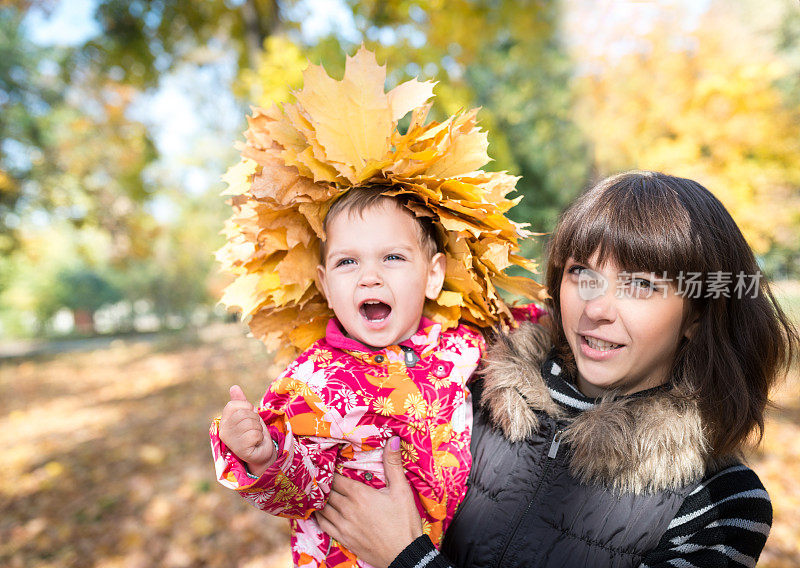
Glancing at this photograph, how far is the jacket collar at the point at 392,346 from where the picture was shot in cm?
175

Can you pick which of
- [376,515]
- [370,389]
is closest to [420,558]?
[376,515]

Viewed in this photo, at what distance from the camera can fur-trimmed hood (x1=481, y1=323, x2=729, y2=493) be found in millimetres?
1404

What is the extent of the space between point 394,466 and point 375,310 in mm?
515

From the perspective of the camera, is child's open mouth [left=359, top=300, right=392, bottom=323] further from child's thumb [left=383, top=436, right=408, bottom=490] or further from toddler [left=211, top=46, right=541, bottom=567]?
child's thumb [left=383, top=436, right=408, bottom=490]

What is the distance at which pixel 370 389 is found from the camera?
5.48ft

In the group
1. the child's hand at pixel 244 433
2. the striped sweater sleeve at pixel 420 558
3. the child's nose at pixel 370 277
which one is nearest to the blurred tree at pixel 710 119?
the child's nose at pixel 370 277

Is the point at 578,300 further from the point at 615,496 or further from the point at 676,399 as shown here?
the point at 615,496

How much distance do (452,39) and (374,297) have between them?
3.78 m

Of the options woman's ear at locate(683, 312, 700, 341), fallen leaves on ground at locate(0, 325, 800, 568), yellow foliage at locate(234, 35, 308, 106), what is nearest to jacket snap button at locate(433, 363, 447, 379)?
woman's ear at locate(683, 312, 700, 341)

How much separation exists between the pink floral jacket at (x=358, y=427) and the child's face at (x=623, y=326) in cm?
48

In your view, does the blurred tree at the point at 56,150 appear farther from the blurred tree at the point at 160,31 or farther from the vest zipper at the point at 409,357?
the vest zipper at the point at 409,357

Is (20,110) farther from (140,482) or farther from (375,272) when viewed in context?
(375,272)

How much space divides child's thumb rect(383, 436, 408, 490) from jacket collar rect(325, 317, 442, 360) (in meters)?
0.29

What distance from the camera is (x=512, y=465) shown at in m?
1.62
